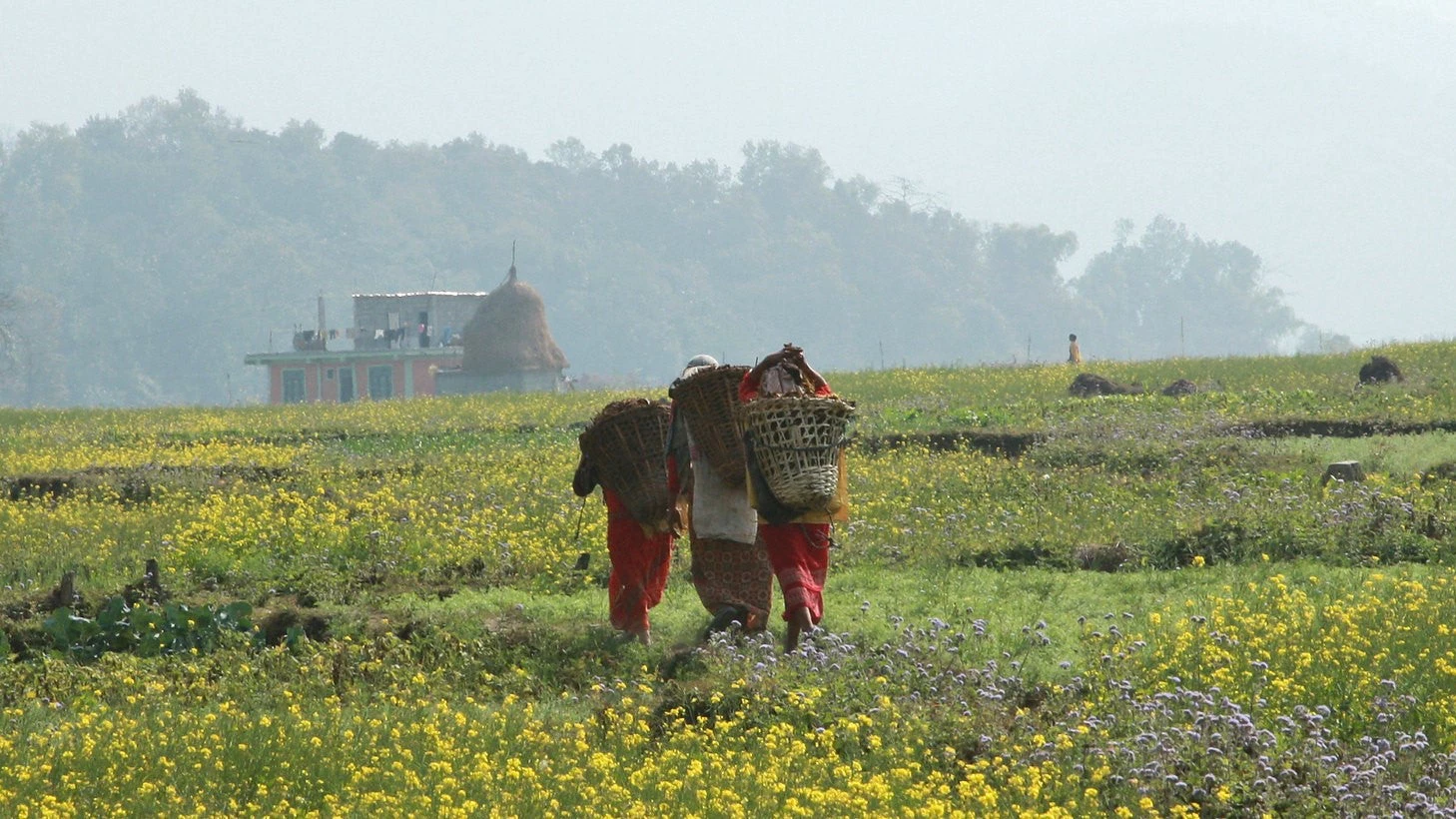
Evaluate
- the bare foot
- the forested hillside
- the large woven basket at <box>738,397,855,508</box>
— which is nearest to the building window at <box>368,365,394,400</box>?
the forested hillside

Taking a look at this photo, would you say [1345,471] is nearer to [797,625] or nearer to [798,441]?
[797,625]

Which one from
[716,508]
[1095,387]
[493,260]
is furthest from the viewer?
[493,260]

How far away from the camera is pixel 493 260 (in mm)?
118250

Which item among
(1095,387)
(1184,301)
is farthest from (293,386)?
(1184,301)

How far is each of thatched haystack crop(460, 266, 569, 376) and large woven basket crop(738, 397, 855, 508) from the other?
5075 centimetres

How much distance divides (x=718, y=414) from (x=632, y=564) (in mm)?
1117

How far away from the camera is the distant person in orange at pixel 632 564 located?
1034 centimetres

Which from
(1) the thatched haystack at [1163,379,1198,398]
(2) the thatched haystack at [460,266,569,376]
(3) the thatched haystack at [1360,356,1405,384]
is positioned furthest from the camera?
(2) the thatched haystack at [460,266,569,376]

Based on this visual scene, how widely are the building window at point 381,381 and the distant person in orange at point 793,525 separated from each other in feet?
182

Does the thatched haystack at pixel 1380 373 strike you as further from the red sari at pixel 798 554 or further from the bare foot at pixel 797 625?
the bare foot at pixel 797 625

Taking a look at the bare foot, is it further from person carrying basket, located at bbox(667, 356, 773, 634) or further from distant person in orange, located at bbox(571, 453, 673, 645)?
distant person in orange, located at bbox(571, 453, 673, 645)

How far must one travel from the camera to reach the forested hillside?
336ft

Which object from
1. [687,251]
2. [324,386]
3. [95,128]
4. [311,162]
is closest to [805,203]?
[687,251]

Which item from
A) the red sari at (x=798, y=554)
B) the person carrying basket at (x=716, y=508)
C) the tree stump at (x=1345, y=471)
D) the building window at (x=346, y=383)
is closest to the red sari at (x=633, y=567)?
the person carrying basket at (x=716, y=508)
